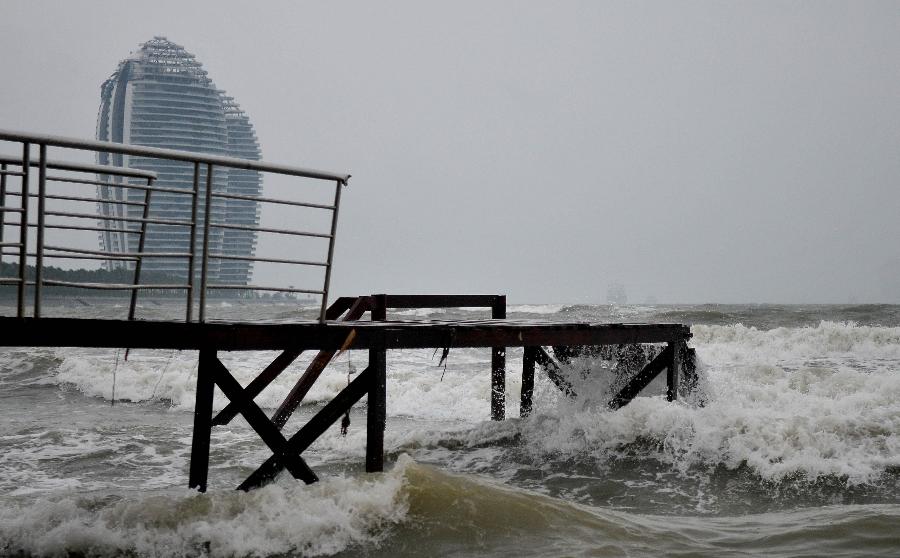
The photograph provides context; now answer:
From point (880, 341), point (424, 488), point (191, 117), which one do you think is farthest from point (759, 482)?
point (191, 117)

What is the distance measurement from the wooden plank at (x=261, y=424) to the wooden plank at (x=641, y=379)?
504 cm

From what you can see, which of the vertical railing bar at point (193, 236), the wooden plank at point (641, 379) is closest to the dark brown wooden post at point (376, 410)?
the vertical railing bar at point (193, 236)

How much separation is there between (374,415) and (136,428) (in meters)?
6.55

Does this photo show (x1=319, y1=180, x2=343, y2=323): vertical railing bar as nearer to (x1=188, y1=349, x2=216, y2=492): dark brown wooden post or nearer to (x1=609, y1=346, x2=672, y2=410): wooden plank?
(x1=188, y1=349, x2=216, y2=492): dark brown wooden post

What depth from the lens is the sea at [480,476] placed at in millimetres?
5648

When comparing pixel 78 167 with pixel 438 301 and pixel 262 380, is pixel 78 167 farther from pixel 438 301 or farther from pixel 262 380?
pixel 438 301

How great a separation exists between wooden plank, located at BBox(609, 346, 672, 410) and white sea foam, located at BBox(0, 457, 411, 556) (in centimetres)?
478

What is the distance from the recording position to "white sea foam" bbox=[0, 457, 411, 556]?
17.9 feet

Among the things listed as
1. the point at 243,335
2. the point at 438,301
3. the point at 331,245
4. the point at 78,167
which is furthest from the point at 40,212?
the point at 438,301

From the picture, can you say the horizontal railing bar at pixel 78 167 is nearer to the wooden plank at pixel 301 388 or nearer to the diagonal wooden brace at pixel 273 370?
the diagonal wooden brace at pixel 273 370

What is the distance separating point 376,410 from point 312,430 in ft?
2.01

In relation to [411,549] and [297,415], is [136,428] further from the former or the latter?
[411,549]

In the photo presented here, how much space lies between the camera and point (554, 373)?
36.9 ft

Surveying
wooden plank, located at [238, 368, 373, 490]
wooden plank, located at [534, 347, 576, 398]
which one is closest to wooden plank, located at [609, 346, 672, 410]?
wooden plank, located at [534, 347, 576, 398]
